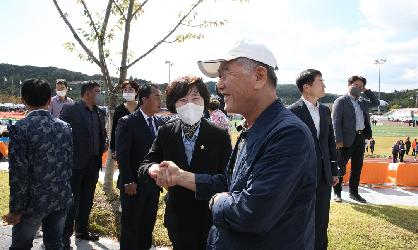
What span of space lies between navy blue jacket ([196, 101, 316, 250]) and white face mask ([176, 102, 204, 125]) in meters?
1.76

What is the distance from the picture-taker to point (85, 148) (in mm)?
5629

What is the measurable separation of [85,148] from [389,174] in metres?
8.53

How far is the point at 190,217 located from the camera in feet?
11.5

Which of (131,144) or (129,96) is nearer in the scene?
(131,144)

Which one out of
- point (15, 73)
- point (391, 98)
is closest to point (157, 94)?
point (15, 73)

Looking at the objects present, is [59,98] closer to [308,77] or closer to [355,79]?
[308,77]

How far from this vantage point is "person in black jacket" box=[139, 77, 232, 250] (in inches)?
138

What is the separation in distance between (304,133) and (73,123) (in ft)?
14.5

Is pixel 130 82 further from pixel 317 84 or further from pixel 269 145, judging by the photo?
pixel 269 145

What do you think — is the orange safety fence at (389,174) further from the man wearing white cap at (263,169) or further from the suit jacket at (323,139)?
the man wearing white cap at (263,169)

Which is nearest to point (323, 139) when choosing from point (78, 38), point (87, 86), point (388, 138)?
point (87, 86)

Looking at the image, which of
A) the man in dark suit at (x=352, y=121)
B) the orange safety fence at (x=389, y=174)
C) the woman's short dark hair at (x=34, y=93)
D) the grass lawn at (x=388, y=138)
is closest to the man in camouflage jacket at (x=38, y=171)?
the woman's short dark hair at (x=34, y=93)

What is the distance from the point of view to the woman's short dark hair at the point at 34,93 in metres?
3.68

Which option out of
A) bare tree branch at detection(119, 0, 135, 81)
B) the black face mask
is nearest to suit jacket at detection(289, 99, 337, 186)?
the black face mask
